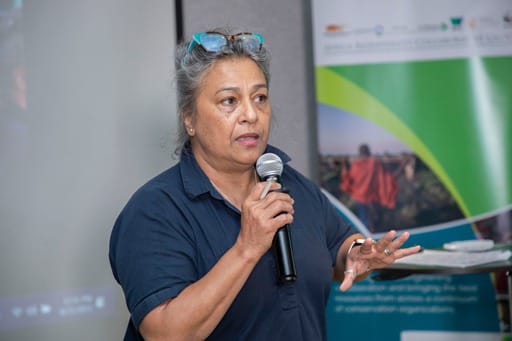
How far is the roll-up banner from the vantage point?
287cm

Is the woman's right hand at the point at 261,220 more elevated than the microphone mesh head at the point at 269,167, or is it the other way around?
the microphone mesh head at the point at 269,167

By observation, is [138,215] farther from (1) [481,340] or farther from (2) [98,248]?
(1) [481,340]

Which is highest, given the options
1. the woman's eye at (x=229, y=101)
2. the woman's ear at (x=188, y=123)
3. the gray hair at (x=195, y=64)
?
the gray hair at (x=195, y=64)

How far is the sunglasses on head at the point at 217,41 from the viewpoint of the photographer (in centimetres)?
169

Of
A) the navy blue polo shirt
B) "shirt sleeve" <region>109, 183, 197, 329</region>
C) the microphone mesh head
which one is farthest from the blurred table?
"shirt sleeve" <region>109, 183, 197, 329</region>

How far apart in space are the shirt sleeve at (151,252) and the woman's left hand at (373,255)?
425 millimetres

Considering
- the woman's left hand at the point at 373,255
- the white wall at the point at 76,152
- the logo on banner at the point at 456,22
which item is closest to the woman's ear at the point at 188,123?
the woman's left hand at the point at 373,255

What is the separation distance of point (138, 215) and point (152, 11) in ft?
4.42

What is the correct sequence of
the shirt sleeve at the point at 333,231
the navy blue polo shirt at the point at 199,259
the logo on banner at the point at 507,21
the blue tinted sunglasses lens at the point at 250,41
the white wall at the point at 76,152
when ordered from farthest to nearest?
the logo on banner at the point at 507,21 < the white wall at the point at 76,152 < the shirt sleeve at the point at 333,231 < the blue tinted sunglasses lens at the point at 250,41 < the navy blue polo shirt at the point at 199,259

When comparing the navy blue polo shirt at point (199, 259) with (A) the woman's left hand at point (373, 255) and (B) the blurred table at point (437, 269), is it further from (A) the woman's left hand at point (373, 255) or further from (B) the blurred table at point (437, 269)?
(B) the blurred table at point (437, 269)

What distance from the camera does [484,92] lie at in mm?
2877

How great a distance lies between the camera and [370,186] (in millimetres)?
2926

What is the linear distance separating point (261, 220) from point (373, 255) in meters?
0.49

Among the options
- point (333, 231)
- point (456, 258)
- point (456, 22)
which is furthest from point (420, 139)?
point (333, 231)
